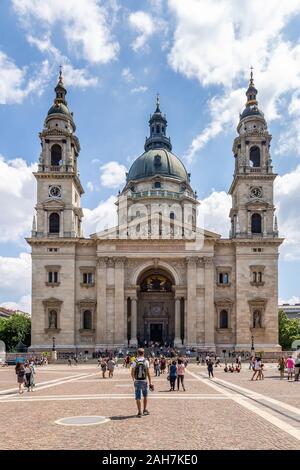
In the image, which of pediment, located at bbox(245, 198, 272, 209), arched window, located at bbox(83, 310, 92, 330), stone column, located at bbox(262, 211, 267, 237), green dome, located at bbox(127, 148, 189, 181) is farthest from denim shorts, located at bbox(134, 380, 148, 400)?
green dome, located at bbox(127, 148, 189, 181)

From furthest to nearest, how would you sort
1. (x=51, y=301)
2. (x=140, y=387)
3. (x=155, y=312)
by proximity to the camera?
(x=155, y=312), (x=51, y=301), (x=140, y=387)

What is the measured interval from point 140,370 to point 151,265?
5134cm

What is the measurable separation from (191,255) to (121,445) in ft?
180

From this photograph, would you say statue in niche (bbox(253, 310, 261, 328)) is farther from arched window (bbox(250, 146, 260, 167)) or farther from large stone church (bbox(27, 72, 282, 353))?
arched window (bbox(250, 146, 260, 167))

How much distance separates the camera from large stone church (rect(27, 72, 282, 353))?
211 feet

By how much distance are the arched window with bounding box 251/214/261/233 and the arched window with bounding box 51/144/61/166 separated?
24905mm

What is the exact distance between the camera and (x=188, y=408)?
56.2ft

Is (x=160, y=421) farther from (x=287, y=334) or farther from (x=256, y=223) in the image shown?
(x=287, y=334)

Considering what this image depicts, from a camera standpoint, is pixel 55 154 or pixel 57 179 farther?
pixel 55 154

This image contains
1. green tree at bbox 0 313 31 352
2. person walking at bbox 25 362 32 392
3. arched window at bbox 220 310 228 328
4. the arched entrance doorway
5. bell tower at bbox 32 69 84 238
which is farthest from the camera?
green tree at bbox 0 313 31 352

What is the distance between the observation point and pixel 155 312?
2832 inches

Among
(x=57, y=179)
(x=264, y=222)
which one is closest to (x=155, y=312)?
(x=264, y=222)
